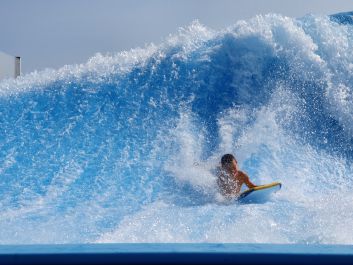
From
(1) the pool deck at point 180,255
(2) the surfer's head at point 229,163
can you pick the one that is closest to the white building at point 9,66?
(2) the surfer's head at point 229,163

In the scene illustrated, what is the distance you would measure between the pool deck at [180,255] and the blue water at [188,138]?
7.76ft

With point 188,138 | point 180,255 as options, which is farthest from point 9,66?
point 180,255

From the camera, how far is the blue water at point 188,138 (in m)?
4.49

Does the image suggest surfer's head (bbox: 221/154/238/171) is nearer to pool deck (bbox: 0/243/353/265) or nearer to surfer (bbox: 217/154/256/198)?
surfer (bbox: 217/154/256/198)

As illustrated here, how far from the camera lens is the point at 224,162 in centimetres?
564

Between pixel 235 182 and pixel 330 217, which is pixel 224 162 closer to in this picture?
pixel 235 182

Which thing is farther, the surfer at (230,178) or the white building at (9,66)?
the white building at (9,66)

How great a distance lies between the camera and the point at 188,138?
24.8 feet

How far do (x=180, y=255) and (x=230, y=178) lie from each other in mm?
4321

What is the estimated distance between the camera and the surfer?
5.54 metres

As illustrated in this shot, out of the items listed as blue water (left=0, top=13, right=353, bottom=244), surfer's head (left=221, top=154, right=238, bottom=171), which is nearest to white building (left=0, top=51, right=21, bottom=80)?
blue water (left=0, top=13, right=353, bottom=244)

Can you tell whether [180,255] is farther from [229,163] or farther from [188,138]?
[188,138]

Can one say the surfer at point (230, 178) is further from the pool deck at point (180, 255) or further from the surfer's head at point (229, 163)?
the pool deck at point (180, 255)

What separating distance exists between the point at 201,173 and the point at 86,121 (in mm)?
3058
